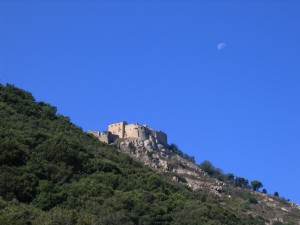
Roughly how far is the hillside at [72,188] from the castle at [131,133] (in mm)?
40393

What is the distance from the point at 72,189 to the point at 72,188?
223mm

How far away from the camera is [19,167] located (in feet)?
132

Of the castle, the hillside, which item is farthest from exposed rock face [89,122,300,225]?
the hillside

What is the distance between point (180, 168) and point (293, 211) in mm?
15381

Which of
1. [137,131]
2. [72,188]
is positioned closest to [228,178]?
[137,131]

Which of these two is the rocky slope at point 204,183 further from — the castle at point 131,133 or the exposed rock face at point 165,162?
the castle at point 131,133

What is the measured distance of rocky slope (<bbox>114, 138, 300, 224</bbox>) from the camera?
76625 millimetres

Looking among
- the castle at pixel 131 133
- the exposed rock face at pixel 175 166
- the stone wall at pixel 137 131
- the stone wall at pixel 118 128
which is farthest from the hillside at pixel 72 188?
the stone wall at pixel 118 128

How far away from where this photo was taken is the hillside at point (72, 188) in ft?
112

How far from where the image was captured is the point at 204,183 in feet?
276

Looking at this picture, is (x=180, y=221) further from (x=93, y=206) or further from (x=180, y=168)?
(x=180, y=168)

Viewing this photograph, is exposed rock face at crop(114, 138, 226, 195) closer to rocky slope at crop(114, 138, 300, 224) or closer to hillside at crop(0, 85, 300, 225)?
rocky slope at crop(114, 138, 300, 224)

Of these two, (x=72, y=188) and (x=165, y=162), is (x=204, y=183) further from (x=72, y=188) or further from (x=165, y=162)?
(x=72, y=188)

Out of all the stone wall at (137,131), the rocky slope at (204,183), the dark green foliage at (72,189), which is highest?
the stone wall at (137,131)
